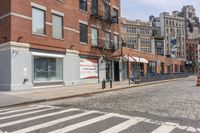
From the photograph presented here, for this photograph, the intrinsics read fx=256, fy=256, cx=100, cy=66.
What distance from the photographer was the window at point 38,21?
23.7m

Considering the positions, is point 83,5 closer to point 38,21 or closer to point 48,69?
point 38,21

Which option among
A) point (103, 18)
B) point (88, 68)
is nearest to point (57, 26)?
point (88, 68)

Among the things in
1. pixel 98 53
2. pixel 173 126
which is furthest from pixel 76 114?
pixel 98 53

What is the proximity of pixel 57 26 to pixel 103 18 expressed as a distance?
9385mm

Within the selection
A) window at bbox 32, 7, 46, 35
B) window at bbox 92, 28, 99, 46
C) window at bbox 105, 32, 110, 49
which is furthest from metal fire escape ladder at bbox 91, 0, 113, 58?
window at bbox 32, 7, 46, 35

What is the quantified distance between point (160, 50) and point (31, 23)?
8583 cm

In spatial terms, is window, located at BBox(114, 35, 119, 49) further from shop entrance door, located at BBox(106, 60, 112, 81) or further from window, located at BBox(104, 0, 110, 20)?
window, located at BBox(104, 0, 110, 20)

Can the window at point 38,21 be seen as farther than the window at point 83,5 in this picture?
No

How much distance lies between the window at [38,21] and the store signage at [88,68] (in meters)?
7.24

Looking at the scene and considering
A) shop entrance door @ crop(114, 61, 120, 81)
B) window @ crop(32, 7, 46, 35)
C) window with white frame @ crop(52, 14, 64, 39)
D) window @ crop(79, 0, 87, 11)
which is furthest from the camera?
shop entrance door @ crop(114, 61, 120, 81)

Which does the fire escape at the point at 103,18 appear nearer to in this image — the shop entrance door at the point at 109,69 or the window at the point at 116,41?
the window at the point at 116,41

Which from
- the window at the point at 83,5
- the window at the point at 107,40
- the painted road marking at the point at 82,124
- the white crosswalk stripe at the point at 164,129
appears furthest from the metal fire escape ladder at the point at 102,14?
the white crosswalk stripe at the point at 164,129

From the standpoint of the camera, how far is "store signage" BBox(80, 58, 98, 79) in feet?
99.2

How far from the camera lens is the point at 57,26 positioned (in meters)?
26.6
